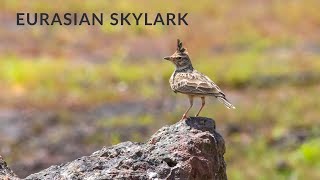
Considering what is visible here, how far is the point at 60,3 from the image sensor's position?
110 ft

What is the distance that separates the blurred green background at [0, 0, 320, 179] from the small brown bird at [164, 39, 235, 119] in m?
6.36

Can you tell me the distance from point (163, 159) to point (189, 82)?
38.6 inches

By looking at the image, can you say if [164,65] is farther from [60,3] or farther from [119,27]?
[60,3]

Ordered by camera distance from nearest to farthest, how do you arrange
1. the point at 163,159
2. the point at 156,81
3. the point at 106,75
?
the point at 163,159 → the point at 156,81 → the point at 106,75

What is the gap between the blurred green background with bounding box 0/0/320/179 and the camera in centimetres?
1869

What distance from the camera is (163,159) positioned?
6.48 metres

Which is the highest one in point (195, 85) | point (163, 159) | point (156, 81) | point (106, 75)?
point (106, 75)

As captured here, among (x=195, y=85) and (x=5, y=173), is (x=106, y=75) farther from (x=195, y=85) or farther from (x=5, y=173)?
(x=5, y=173)

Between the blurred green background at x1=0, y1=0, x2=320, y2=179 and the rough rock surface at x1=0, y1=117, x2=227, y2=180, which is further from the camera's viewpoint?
the blurred green background at x1=0, y1=0, x2=320, y2=179

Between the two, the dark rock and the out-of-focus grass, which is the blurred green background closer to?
the out-of-focus grass

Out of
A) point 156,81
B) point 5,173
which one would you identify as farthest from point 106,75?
point 5,173

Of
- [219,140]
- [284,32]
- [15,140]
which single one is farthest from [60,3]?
[219,140]

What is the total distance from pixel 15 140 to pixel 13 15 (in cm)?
1274

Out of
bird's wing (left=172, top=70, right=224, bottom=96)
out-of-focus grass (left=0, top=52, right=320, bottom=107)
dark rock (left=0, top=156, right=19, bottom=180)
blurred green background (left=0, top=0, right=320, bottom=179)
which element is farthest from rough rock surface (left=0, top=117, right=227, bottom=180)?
out-of-focus grass (left=0, top=52, right=320, bottom=107)
